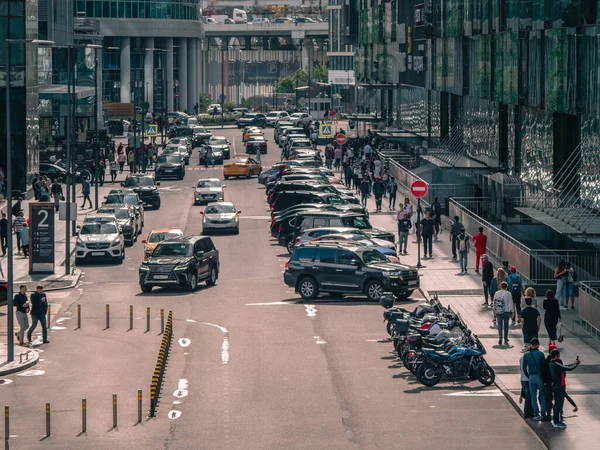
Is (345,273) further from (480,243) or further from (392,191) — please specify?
(392,191)

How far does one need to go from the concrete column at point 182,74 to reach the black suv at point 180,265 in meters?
131

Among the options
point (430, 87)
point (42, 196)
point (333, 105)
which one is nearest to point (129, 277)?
point (42, 196)

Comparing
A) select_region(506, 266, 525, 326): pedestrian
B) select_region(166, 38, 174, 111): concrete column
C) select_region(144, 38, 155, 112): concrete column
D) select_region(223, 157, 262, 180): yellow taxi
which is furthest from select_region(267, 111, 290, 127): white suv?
select_region(506, 266, 525, 326): pedestrian

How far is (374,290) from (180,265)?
6078 mm

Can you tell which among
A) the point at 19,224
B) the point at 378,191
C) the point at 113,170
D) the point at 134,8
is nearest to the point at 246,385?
the point at 19,224

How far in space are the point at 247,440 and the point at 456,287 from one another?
19860 mm

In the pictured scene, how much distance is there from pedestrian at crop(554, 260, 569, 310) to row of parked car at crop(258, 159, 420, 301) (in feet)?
16.2

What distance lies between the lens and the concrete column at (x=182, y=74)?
17432 cm

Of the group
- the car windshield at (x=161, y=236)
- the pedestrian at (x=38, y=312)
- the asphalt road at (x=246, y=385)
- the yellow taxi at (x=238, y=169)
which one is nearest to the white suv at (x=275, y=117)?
the yellow taxi at (x=238, y=169)

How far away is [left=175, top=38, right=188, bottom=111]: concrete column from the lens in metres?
174

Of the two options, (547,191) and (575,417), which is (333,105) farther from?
(575,417)

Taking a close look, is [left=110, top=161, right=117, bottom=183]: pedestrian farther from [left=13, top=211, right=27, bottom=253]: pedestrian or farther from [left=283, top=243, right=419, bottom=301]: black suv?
[left=283, top=243, right=419, bottom=301]: black suv

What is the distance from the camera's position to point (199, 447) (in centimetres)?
2362

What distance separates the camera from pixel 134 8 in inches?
6275
